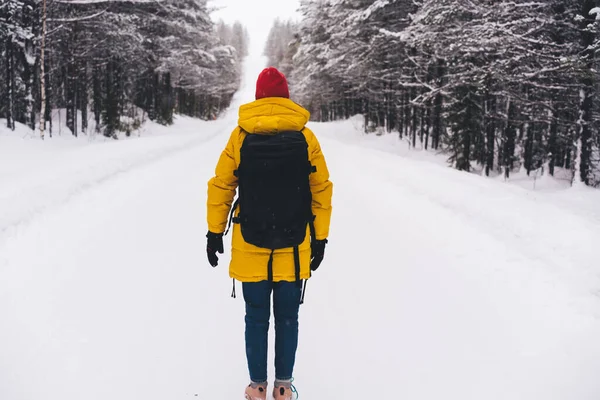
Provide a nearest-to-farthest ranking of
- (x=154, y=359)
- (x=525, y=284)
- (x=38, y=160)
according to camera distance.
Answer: (x=154, y=359) → (x=525, y=284) → (x=38, y=160)

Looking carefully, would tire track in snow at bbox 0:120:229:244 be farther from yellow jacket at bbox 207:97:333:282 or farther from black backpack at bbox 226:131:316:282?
black backpack at bbox 226:131:316:282

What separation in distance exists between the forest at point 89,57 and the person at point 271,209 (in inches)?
619

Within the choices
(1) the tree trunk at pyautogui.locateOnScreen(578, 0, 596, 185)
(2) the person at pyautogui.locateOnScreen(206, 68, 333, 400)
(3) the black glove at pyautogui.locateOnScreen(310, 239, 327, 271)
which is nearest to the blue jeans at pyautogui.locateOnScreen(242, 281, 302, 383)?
(2) the person at pyautogui.locateOnScreen(206, 68, 333, 400)

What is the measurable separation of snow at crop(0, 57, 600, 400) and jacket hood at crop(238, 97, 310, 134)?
195 cm

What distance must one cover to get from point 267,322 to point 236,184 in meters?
0.96

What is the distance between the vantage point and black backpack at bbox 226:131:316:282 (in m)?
2.50

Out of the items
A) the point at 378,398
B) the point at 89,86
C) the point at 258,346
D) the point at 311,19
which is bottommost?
the point at 378,398

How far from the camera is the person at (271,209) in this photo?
2.52 metres

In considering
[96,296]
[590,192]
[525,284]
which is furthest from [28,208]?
[590,192]

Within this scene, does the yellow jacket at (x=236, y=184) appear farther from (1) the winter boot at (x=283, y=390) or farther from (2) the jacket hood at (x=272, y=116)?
(1) the winter boot at (x=283, y=390)

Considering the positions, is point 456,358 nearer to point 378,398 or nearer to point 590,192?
point 378,398

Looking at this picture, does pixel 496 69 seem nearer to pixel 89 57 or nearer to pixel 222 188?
pixel 222 188

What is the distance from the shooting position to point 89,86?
902 inches

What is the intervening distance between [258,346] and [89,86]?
79.6 ft
